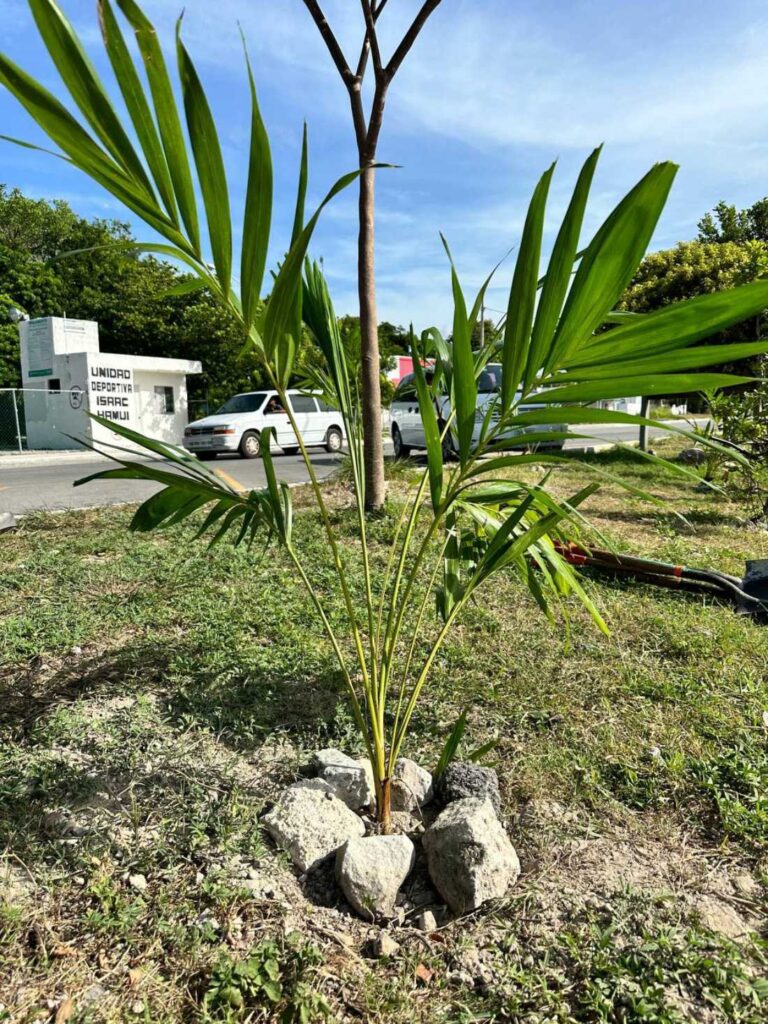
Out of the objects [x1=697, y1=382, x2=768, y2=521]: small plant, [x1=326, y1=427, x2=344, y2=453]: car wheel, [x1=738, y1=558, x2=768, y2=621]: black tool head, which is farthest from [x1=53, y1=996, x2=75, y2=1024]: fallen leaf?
[x1=326, y1=427, x2=344, y2=453]: car wheel

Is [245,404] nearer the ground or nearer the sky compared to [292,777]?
nearer the sky

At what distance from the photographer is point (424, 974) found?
147 centimetres

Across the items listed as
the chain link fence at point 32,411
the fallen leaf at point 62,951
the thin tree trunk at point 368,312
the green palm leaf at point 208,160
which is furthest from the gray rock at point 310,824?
the chain link fence at point 32,411

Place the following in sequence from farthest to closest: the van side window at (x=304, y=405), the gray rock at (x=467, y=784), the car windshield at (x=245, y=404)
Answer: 1. the van side window at (x=304, y=405)
2. the car windshield at (x=245, y=404)
3. the gray rock at (x=467, y=784)

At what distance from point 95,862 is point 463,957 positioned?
3.18 feet

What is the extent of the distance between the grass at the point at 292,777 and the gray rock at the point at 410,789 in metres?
0.20

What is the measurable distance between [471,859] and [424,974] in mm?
281

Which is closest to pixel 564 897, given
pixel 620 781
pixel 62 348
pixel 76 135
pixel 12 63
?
pixel 620 781

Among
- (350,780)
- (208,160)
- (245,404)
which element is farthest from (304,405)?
(208,160)

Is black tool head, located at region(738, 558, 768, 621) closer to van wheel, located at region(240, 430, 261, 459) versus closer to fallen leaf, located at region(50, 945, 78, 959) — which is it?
fallen leaf, located at region(50, 945, 78, 959)

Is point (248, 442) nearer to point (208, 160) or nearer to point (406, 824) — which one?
point (406, 824)

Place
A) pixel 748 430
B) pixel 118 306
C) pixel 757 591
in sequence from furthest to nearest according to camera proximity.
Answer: pixel 118 306 < pixel 748 430 < pixel 757 591

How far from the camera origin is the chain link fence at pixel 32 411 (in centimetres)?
1772

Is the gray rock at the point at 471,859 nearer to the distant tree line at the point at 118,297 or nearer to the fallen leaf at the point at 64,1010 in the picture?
the fallen leaf at the point at 64,1010
